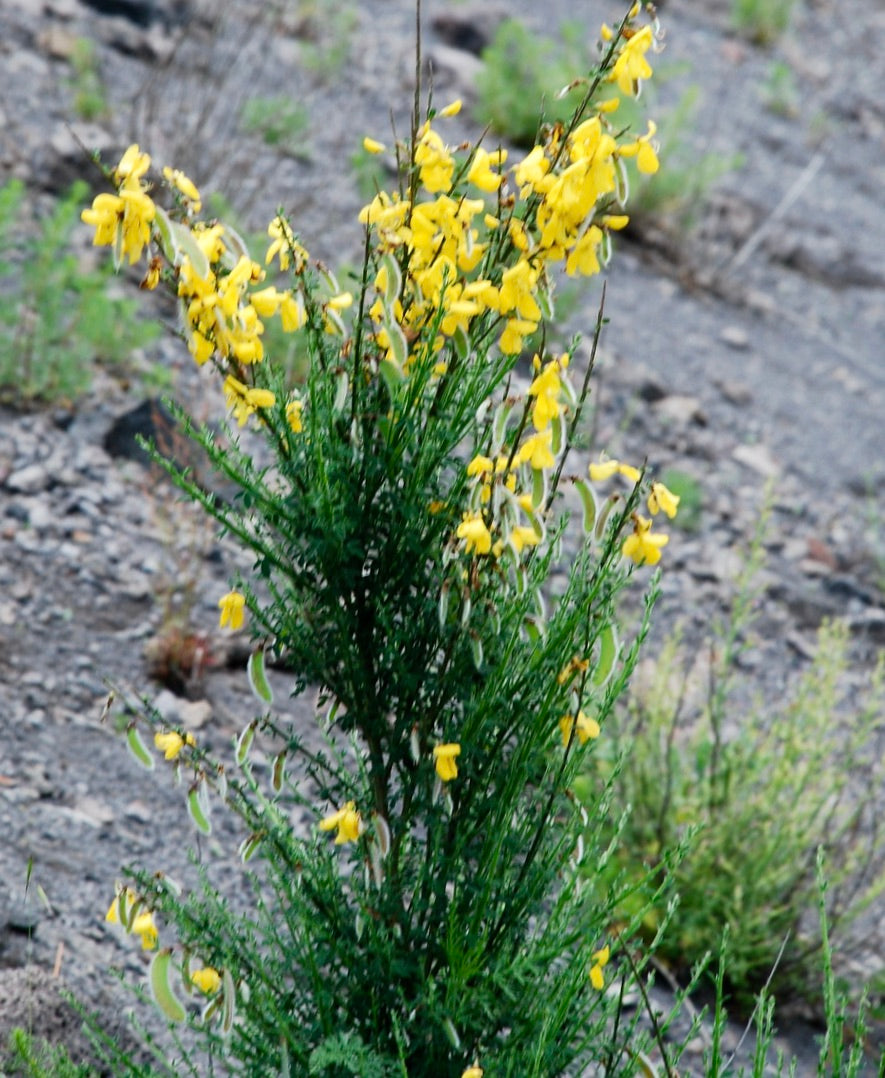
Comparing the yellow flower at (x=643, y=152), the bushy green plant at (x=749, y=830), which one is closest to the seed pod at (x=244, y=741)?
the yellow flower at (x=643, y=152)

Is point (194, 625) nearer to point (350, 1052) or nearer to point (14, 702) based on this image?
point (14, 702)

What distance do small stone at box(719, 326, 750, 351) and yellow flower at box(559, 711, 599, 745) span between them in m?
4.78

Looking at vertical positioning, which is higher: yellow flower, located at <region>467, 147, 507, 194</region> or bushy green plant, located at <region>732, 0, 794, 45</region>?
bushy green plant, located at <region>732, 0, 794, 45</region>

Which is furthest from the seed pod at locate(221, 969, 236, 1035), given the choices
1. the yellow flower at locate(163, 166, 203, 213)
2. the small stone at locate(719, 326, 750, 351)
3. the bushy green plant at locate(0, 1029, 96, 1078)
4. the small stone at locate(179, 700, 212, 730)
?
the small stone at locate(719, 326, 750, 351)

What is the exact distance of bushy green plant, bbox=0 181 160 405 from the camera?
4.10 metres

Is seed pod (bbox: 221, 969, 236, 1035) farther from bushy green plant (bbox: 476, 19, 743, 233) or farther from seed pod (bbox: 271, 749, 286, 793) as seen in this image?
bushy green plant (bbox: 476, 19, 743, 233)

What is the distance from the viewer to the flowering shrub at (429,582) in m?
1.75

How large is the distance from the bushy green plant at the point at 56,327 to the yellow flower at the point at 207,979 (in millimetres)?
2572

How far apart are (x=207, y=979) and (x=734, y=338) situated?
5099 mm

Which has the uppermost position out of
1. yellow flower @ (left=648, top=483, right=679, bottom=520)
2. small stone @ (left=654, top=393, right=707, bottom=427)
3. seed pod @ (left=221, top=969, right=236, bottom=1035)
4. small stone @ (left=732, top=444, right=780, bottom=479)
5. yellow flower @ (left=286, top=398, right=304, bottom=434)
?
small stone @ (left=654, top=393, right=707, bottom=427)

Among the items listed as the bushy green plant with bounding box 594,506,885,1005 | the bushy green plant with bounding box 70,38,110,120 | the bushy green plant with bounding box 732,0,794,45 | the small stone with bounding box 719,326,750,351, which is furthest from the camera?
the bushy green plant with bounding box 732,0,794,45

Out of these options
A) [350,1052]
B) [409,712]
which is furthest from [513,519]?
[350,1052]

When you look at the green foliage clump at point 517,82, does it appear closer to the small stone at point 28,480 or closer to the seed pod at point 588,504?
the small stone at point 28,480

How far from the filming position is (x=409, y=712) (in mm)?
1911
